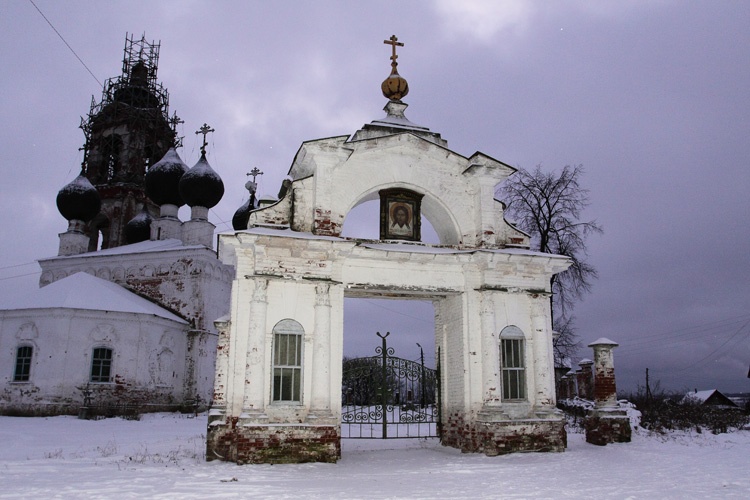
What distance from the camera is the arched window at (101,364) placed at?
894 inches

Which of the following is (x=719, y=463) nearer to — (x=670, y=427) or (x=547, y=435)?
(x=547, y=435)

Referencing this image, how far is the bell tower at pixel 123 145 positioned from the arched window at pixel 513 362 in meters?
25.2

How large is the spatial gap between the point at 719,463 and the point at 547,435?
9.69 ft

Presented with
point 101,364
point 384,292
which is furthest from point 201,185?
point 384,292

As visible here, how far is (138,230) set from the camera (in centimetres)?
3130

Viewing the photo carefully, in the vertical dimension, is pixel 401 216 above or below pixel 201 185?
below

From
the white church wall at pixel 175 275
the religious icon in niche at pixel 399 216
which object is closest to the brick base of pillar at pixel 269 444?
the religious icon in niche at pixel 399 216

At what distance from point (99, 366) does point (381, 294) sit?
14532mm

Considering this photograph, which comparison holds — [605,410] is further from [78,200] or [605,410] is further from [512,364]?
[78,200]

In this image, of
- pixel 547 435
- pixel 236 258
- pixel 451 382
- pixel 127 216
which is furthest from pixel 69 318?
pixel 547 435

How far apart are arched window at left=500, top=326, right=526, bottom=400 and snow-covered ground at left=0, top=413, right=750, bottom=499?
131 cm

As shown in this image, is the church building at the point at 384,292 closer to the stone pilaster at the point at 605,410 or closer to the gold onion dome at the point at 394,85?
the gold onion dome at the point at 394,85

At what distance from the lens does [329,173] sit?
40.0 feet

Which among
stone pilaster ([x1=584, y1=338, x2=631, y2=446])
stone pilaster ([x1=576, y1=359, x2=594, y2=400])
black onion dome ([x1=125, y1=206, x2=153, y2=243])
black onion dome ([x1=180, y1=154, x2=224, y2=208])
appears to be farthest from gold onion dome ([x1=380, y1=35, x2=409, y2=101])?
black onion dome ([x1=125, y1=206, x2=153, y2=243])
